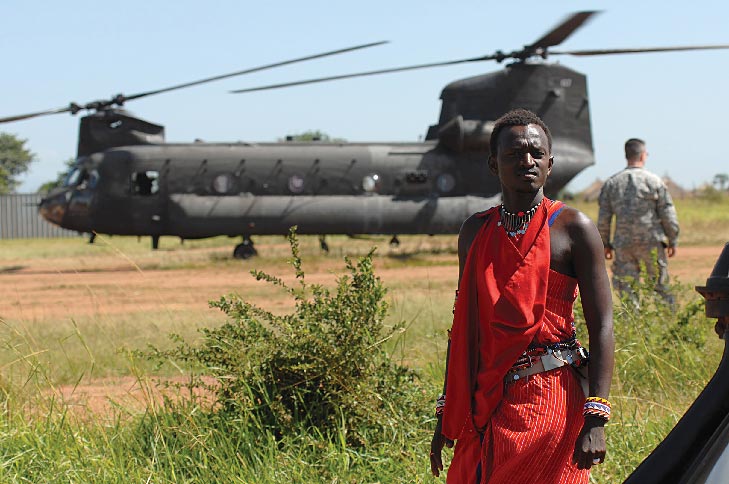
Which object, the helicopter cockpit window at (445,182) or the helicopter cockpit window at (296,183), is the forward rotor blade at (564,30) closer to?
the helicopter cockpit window at (445,182)

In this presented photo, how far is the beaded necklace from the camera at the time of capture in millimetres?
2656

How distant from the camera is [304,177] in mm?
16938

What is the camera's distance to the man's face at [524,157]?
2.65 meters

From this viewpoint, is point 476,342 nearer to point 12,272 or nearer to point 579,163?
point 579,163

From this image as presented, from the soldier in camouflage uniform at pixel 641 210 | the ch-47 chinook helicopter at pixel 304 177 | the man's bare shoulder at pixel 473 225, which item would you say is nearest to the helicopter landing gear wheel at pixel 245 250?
the ch-47 chinook helicopter at pixel 304 177

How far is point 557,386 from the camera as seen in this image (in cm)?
260

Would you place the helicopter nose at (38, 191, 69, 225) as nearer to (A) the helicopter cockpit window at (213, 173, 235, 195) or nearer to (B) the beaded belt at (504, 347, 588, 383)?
(A) the helicopter cockpit window at (213, 173, 235, 195)

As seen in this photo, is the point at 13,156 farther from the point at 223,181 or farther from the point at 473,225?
the point at 473,225

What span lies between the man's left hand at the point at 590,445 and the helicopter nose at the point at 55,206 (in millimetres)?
15950

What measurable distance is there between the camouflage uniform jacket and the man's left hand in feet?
19.8

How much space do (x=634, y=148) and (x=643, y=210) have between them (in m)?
0.60

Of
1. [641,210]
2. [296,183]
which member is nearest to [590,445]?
[641,210]

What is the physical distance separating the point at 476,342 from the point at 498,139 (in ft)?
2.08

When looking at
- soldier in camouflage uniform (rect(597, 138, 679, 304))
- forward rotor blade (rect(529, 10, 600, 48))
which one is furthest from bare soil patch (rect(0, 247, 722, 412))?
forward rotor blade (rect(529, 10, 600, 48))
